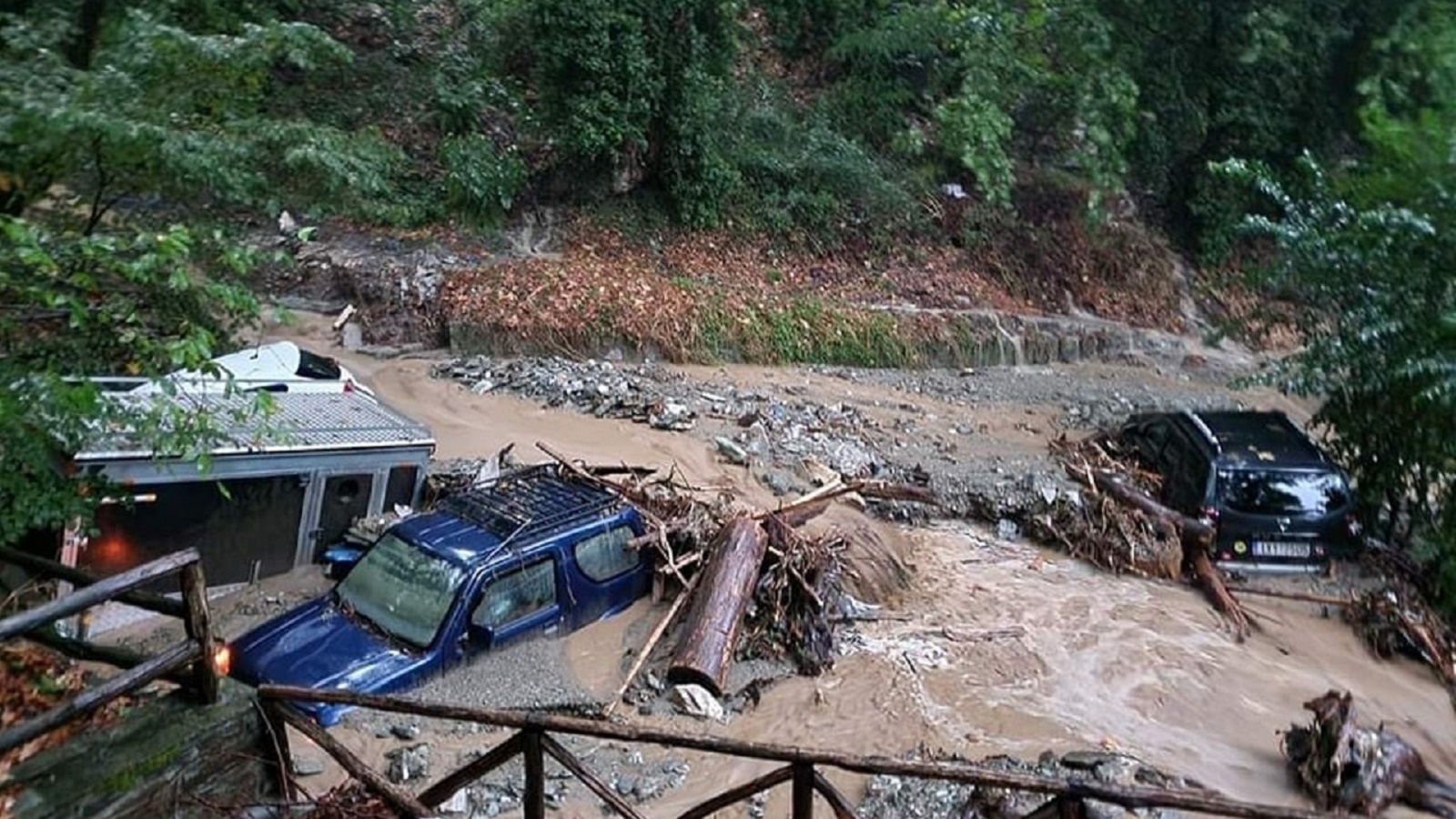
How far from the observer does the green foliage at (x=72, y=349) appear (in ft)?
16.0

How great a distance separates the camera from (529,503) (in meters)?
8.12

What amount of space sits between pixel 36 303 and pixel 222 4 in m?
7.33

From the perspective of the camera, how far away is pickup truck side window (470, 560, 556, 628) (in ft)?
23.5

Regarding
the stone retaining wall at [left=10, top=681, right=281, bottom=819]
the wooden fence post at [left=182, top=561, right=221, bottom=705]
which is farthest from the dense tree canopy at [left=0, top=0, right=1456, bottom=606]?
the stone retaining wall at [left=10, top=681, right=281, bottom=819]

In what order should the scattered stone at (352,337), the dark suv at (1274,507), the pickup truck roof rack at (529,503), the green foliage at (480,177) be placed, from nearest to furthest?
the pickup truck roof rack at (529,503), the dark suv at (1274,507), the scattered stone at (352,337), the green foliage at (480,177)

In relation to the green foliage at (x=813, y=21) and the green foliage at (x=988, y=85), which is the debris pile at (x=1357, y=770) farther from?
the green foliage at (x=813, y=21)

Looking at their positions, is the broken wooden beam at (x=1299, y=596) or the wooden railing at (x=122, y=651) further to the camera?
the broken wooden beam at (x=1299, y=596)

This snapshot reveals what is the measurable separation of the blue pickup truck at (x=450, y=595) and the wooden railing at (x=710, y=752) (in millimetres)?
2337

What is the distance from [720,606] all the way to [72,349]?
4.60 meters

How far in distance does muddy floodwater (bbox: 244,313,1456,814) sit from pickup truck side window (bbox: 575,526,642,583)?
403 mm

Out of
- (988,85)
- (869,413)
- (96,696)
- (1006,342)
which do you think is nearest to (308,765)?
(96,696)

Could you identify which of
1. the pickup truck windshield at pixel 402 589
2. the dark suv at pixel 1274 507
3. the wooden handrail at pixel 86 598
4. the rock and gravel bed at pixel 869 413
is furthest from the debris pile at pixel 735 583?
the wooden handrail at pixel 86 598

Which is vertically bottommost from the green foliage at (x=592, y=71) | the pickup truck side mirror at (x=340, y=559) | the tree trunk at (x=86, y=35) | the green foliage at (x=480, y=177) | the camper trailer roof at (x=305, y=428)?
the pickup truck side mirror at (x=340, y=559)

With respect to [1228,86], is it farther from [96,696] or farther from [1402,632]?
[96,696]
